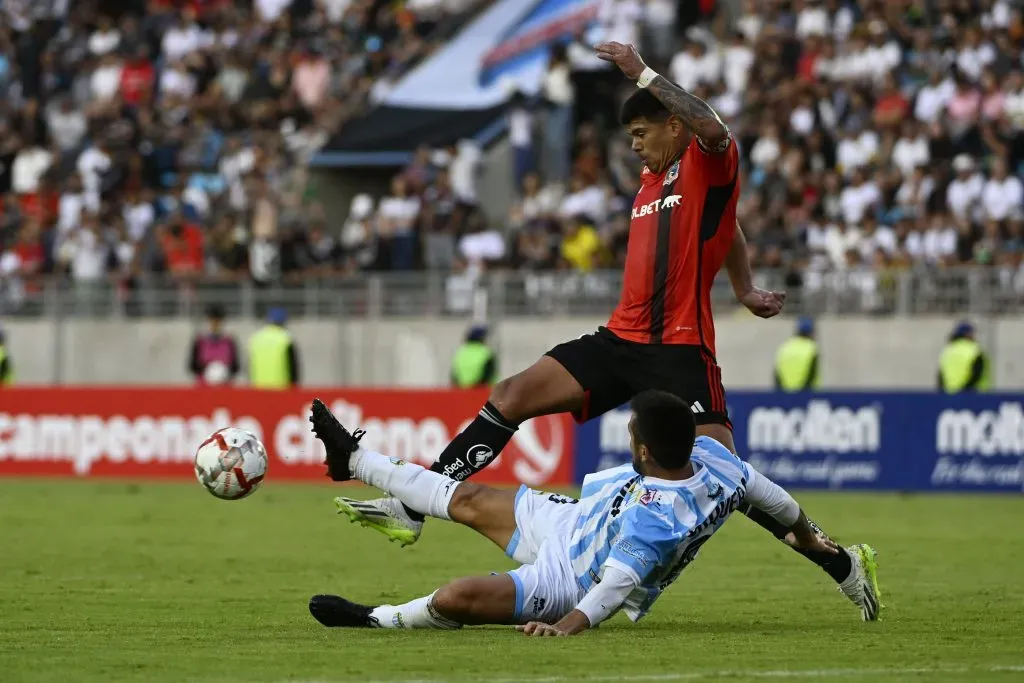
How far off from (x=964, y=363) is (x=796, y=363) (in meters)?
1.92

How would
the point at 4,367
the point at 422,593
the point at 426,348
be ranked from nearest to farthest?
the point at 422,593
the point at 4,367
the point at 426,348

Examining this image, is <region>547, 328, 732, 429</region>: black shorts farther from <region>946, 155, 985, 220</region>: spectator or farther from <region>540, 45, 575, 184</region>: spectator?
<region>540, 45, 575, 184</region>: spectator

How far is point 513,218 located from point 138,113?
28.8 feet

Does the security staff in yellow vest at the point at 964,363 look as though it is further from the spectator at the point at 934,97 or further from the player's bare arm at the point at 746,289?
the player's bare arm at the point at 746,289

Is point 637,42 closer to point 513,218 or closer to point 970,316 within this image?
point 513,218

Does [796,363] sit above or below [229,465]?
above

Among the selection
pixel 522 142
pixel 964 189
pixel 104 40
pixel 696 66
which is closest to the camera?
pixel 964 189

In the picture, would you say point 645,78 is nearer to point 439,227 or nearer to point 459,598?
point 459,598

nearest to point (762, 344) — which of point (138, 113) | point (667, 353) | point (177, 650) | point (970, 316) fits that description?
point (970, 316)

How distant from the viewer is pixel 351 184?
107ft

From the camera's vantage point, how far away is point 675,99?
9688 millimetres

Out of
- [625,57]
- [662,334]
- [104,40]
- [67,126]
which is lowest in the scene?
[662,334]

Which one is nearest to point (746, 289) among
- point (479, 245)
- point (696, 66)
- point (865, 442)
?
point (865, 442)

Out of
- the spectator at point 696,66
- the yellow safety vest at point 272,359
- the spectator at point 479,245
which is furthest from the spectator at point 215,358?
the spectator at point 696,66
